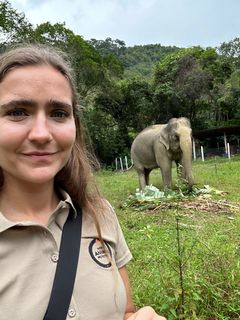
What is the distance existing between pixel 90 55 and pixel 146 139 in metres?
14.3

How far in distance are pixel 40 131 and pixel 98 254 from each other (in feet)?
1.37

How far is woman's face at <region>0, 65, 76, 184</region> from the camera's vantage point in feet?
4.20

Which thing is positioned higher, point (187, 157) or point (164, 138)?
point (164, 138)

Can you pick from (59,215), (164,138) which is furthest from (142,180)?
(59,215)

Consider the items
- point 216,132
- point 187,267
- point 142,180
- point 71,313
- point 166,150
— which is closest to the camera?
point 71,313

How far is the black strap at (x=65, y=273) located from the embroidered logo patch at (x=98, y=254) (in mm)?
65

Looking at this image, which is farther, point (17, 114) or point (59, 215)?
point (59, 215)

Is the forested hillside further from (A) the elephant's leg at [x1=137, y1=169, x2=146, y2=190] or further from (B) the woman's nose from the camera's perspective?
(B) the woman's nose

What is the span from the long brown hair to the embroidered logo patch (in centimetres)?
4

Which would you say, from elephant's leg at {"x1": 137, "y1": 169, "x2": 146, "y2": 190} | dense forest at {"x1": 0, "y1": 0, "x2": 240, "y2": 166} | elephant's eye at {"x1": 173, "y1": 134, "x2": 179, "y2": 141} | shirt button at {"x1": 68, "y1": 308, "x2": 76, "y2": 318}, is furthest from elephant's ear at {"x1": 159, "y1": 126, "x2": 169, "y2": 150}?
dense forest at {"x1": 0, "y1": 0, "x2": 240, "y2": 166}

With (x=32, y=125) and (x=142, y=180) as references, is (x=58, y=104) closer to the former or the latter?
(x=32, y=125)

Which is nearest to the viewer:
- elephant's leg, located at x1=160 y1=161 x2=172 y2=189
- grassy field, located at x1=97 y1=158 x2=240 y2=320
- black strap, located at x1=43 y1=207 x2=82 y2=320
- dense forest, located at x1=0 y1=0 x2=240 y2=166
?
black strap, located at x1=43 y1=207 x2=82 y2=320

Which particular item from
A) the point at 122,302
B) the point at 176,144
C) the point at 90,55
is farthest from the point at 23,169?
the point at 90,55

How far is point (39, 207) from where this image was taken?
4.60 ft
